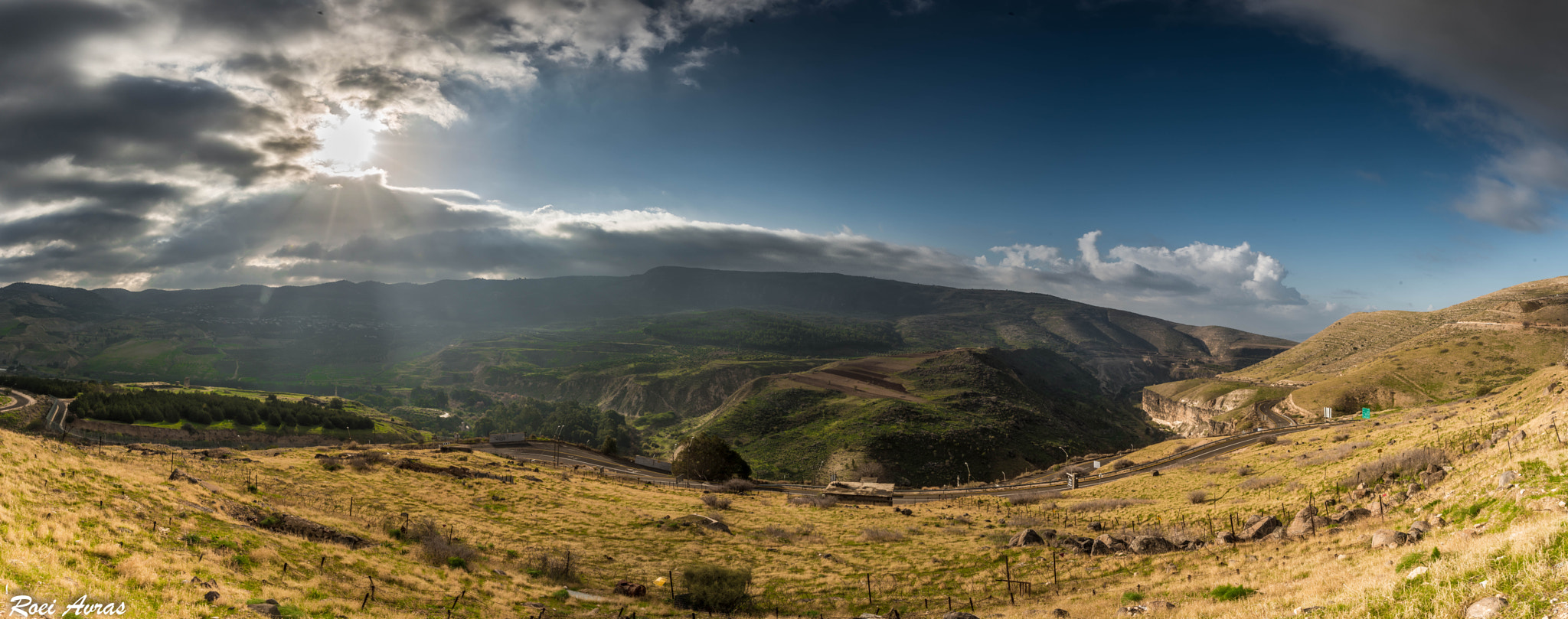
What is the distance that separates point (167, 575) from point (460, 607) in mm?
8282

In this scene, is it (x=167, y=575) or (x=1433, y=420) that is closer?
(x=167, y=575)

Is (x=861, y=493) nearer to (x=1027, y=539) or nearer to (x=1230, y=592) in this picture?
(x=1027, y=539)

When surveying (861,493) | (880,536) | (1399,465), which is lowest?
(861,493)

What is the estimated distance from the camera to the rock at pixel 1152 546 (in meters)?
27.2

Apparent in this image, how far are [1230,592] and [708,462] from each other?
6224cm

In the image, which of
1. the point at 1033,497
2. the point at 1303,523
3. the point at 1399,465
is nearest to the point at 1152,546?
the point at 1303,523

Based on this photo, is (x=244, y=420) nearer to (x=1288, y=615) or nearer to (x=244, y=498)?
(x=244, y=498)

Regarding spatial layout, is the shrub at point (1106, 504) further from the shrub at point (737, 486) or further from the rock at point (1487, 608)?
the rock at point (1487, 608)

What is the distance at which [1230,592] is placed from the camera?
17.7 metres

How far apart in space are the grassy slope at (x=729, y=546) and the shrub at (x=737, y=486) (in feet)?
59.5

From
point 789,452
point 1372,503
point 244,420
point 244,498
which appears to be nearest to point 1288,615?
point 1372,503

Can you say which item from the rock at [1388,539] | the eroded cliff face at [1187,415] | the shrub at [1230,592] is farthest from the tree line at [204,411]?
the eroded cliff face at [1187,415]

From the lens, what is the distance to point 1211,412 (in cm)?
14850

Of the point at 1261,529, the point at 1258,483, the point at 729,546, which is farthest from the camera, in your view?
the point at 1258,483
